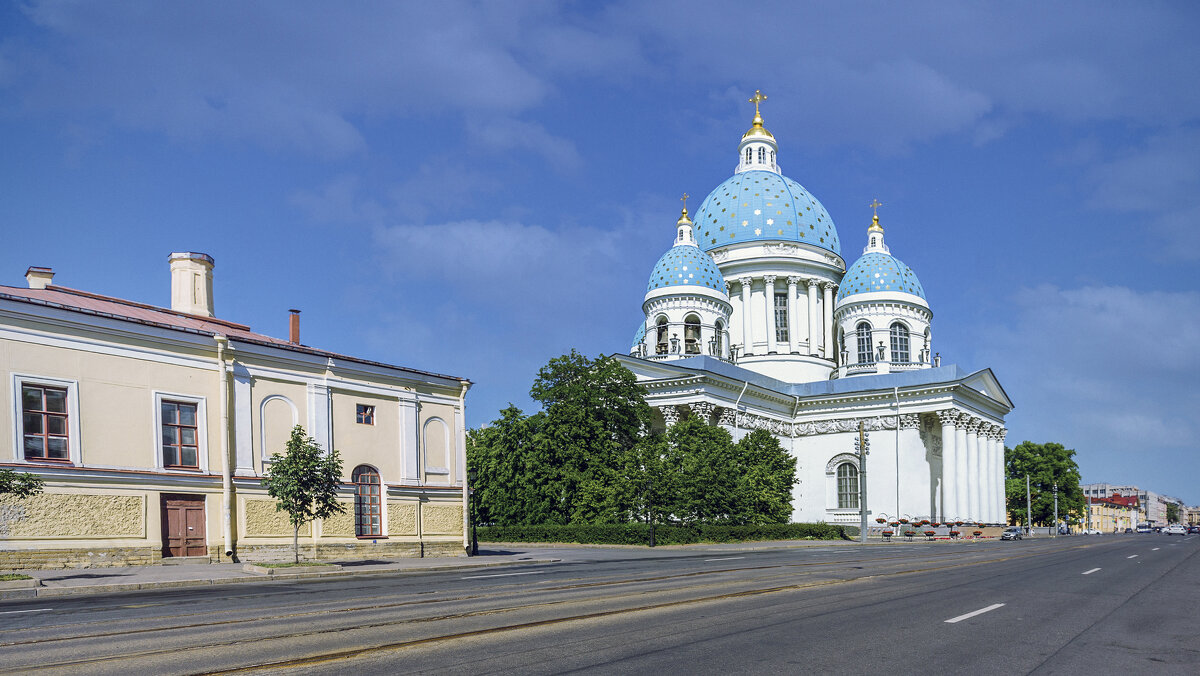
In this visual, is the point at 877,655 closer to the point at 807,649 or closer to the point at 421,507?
the point at 807,649

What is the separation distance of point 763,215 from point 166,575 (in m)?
65.4

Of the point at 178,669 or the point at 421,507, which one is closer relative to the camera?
the point at 178,669

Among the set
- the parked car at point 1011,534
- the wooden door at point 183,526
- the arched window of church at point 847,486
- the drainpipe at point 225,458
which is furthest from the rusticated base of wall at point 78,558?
the parked car at point 1011,534

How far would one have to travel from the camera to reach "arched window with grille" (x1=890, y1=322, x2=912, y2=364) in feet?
253

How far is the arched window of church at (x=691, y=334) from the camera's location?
→ 233 feet

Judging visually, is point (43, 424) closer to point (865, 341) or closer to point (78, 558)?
point (78, 558)

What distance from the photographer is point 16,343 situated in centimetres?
2341

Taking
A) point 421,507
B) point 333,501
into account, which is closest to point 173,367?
point 333,501

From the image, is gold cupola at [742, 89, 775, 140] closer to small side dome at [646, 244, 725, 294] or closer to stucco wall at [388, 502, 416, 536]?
small side dome at [646, 244, 725, 294]

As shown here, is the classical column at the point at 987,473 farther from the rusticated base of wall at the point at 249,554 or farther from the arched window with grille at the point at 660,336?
the rusticated base of wall at the point at 249,554

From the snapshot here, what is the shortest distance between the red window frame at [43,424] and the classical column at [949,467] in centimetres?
5747

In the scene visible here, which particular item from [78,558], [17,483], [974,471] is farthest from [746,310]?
[17,483]

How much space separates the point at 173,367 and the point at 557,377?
1076 inches

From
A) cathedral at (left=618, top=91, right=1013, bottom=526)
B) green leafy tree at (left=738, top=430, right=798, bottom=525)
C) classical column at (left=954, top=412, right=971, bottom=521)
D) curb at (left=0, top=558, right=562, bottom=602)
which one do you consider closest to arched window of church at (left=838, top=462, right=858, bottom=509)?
cathedral at (left=618, top=91, right=1013, bottom=526)
